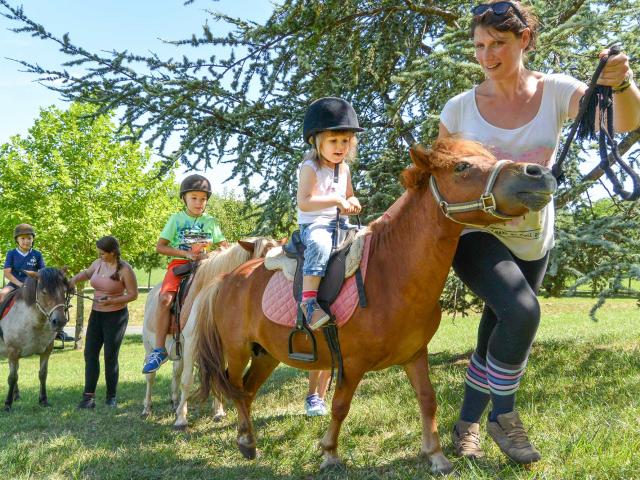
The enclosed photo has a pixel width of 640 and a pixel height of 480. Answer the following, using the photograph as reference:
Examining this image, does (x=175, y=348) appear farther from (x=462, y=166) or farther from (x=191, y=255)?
(x=462, y=166)

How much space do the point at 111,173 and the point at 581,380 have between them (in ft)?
65.9

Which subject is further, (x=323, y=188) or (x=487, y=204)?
(x=323, y=188)

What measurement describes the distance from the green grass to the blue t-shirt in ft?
8.43

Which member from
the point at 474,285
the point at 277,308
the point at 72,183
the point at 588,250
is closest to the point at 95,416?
the point at 277,308

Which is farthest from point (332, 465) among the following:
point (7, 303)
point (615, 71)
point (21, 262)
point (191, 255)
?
point (21, 262)

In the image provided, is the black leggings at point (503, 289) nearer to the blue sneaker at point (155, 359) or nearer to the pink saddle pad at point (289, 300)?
the pink saddle pad at point (289, 300)

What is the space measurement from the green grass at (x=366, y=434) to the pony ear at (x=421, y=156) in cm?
167

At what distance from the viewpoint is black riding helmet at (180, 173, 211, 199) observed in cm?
617

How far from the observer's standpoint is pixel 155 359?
634 cm

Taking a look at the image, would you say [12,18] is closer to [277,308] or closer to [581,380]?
[277,308]

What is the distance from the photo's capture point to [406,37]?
24.6ft

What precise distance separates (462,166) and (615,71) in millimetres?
844

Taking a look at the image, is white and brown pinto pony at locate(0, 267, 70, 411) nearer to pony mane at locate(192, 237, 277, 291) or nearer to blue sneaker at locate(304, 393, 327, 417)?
pony mane at locate(192, 237, 277, 291)

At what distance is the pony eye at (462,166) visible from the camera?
280 cm
